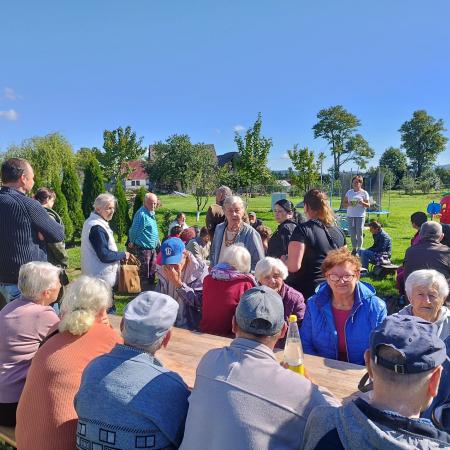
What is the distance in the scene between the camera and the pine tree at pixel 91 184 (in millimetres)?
13812

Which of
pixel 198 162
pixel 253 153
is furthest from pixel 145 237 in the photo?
pixel 198 162

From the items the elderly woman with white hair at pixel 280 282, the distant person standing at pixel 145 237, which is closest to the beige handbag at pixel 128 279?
the distant person standing at pixel 145 237

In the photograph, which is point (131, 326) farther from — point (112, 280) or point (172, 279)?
point (112, 280)

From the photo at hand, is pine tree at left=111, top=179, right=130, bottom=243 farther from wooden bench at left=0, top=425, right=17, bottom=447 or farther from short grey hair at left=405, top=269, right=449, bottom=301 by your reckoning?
short grey hair at left=405, top=269, right=449, bottom=301

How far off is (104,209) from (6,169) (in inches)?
40.3

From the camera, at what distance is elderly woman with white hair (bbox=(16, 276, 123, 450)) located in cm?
193

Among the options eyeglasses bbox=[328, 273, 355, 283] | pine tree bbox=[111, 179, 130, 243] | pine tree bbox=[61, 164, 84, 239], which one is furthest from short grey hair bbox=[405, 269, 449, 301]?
pine tree bbox=[61, 164, 84, 239]

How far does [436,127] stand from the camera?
56781 mm

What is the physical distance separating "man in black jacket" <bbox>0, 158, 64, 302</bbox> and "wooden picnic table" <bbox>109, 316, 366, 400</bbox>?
1.52 meters

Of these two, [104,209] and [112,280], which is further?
[112,280]

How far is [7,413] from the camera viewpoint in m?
2.49

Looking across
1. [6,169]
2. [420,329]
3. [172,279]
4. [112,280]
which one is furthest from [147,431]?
[112,280]

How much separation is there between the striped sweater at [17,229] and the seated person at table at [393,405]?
3.04m

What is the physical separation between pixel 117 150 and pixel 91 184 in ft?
82.5
